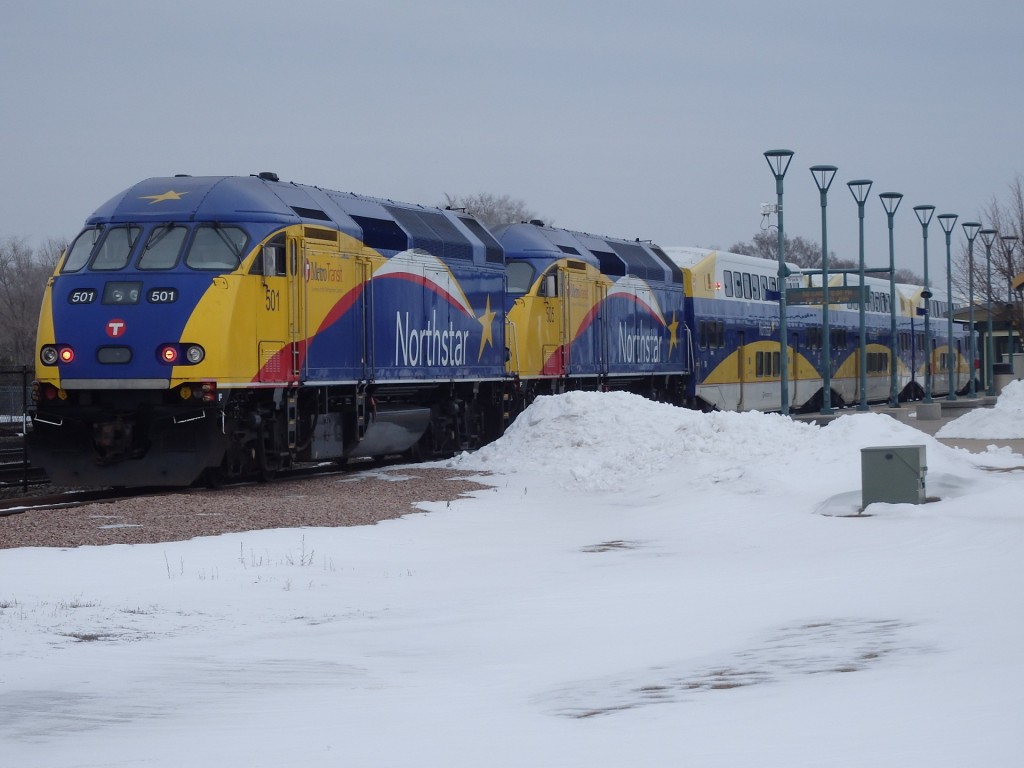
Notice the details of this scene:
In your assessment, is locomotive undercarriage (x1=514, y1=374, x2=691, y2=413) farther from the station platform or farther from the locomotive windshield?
the locomotive windshield

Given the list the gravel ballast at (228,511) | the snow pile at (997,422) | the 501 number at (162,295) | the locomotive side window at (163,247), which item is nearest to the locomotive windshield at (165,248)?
the locomotive side window at (163,247)

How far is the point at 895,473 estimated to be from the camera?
15.9m

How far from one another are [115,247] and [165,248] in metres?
0.76

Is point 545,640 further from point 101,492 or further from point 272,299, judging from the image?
point 101,492

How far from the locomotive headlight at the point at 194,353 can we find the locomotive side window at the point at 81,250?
7.36 feet

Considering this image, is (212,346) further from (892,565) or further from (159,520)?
(892,565)

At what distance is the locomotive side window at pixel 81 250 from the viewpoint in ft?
62.2

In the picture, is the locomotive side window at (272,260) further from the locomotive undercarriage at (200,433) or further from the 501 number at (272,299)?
the locomotive undercarriage at (200,433)

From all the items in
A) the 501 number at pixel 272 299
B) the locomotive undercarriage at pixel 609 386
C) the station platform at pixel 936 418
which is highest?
the 501 number at pixel 272 299

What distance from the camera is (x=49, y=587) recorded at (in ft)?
35.5

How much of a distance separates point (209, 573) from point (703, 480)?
9079mm

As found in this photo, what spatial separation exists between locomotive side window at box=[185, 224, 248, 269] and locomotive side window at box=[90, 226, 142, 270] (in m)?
0.89

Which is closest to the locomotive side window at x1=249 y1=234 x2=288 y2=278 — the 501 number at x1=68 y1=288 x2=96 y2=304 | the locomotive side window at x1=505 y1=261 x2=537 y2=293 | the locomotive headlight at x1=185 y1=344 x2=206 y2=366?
the locomotive headlight at x1=185 y1=344 x2=206 y2=366

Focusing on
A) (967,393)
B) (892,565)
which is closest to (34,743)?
(892,565)
